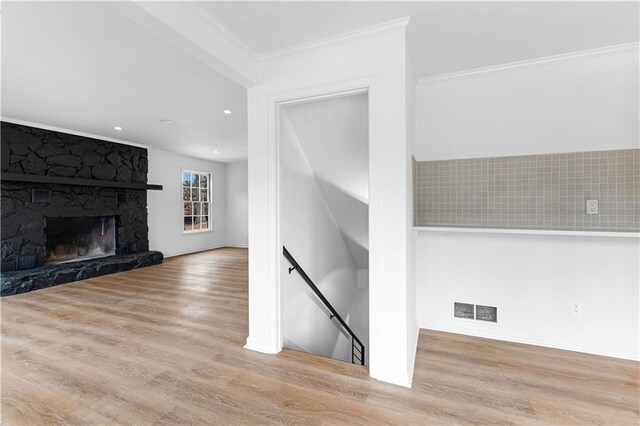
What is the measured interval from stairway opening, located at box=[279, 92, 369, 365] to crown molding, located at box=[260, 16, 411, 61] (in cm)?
39

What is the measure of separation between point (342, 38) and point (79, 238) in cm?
653

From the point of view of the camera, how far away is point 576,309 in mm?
2506

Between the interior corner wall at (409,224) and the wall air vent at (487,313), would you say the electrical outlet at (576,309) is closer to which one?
the wall air vent at (487,313)

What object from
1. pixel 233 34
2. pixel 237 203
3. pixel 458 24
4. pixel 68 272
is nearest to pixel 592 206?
pixel 458 24

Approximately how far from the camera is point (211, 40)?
2.01 meters

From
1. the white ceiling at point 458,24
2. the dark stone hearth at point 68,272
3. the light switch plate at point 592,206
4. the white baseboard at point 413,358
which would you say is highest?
the white ceiling at point 458,24

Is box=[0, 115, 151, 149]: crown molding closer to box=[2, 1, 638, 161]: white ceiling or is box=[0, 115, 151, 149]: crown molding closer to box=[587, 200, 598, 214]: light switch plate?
box=[2, 1, 638, 161]: white ceiling

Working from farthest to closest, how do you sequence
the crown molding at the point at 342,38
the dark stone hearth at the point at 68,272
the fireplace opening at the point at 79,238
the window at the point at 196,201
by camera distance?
the window at the point at 196,201 < the fireplace opening at the point at 79,238 < the dark stone hearth at the point at 68,272 < the crown molding at the point at 342,38

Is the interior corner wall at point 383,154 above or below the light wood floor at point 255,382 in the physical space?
above

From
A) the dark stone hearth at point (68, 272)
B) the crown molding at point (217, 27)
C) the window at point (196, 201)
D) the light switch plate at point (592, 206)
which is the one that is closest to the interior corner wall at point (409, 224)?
the crown molding at point (217, 27)

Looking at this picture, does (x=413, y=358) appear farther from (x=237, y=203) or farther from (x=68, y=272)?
(x=237, y=203)

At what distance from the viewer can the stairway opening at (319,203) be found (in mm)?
2805

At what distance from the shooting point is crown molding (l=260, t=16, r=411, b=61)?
2010 mm

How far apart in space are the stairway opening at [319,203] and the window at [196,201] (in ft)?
17.2
